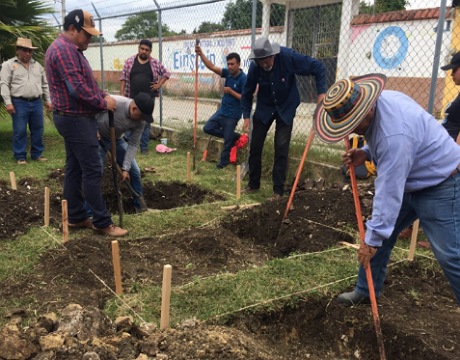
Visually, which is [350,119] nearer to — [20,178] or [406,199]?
[406,199]

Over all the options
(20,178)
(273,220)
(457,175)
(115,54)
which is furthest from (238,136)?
(115,54)

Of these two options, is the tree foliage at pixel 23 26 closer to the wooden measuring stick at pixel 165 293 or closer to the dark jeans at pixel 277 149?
the dark jeans at pixel 277 149

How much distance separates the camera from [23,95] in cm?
748

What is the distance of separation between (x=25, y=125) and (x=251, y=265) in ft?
17.3

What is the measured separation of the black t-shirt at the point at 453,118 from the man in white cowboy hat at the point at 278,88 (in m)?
1.58

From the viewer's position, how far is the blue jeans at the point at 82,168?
4.07m

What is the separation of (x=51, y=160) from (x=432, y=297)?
653cm

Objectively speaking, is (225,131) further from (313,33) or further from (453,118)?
(453,118)

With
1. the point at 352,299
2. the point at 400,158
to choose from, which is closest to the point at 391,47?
the point at 352,299

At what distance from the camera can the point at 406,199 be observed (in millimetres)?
2799

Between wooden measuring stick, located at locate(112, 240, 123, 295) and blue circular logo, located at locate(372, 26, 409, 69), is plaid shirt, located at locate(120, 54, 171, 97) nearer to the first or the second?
wooden measuring stick, located at locate(112, 240, 123, 295)

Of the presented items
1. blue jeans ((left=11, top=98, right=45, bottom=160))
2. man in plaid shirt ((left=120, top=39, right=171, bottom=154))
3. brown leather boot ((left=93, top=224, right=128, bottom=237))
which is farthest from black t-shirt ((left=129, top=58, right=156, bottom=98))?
brown leather boot ((left=93, top=224, right=128, bottom=237))

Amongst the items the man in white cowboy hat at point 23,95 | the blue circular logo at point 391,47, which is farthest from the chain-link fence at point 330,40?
the man in white cowboy hat at point 23,95

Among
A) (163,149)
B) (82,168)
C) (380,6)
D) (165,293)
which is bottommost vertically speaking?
(163,149)
